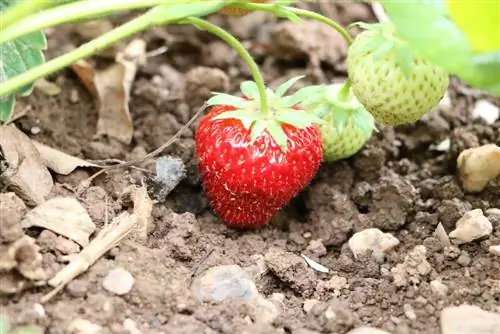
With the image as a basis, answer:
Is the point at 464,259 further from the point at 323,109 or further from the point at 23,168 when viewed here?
the point at 23,168

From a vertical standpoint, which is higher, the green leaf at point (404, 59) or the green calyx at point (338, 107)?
the green leaf at point (404, 59)

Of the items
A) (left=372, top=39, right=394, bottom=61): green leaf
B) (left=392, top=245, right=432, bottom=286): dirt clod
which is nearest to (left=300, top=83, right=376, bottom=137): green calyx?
(left=372, top=39, right=394, bottom=61): green leaf

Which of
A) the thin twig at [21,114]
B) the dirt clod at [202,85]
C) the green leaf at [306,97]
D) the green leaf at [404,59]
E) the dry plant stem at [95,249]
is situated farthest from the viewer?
the dirt clod at [202,85]

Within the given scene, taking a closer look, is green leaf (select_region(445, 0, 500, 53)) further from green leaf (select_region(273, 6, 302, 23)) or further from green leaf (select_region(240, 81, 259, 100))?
green leaf (select_region(240, 81, 259, 100))

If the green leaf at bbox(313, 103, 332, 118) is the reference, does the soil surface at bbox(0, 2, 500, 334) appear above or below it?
below

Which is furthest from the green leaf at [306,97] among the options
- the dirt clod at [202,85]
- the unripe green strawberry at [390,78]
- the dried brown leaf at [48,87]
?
the dried brown leaf at [48,87]

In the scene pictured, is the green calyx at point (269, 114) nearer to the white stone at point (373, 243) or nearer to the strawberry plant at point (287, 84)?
the strawberry plant at point (287, 84)
